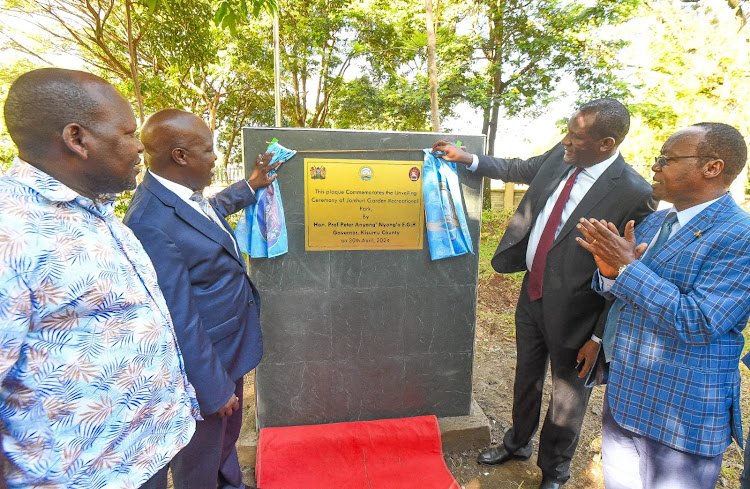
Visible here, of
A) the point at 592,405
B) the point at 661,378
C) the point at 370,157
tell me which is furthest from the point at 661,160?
the point at 592,405

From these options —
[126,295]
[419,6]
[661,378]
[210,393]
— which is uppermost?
[419,6]

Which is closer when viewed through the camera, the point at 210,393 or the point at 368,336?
the point at 210,393

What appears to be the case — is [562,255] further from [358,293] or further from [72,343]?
[72,343]

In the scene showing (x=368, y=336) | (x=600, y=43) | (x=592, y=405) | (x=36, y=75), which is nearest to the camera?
(x=36, y=75)

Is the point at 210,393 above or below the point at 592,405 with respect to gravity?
above

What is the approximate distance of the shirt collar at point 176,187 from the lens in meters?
1.76

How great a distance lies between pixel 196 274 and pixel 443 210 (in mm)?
1590

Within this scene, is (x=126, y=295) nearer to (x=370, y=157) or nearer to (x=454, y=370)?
(x=370, y=157)

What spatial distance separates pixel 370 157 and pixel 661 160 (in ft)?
5.07

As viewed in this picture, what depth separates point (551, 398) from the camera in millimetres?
2312

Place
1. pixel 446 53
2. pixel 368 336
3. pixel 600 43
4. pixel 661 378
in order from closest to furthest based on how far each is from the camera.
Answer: pixel 661 378 < pixel 368 336 < pixel 600 43 < pixel 446 53

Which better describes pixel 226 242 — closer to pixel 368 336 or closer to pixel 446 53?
pixel 368 336

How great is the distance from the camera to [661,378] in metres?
1.59

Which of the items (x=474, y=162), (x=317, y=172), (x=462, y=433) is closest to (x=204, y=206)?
(x=317, y=172)
